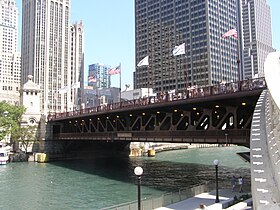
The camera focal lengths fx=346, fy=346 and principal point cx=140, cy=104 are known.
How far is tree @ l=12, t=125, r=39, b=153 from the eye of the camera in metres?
82.2

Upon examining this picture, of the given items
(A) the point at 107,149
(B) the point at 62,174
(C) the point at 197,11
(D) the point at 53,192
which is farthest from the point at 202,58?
(D) the point at 53,192

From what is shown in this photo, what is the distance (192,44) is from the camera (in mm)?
181875

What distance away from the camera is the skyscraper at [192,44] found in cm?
17562

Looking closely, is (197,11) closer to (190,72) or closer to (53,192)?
(190,72)

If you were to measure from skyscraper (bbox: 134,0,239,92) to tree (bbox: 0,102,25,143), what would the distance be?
319 feet

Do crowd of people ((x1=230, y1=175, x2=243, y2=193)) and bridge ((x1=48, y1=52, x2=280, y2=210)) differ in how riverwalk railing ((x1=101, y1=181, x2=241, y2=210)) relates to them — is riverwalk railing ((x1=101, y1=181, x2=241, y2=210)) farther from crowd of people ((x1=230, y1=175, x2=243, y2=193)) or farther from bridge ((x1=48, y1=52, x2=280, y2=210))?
bridge ((x1=48, y1=52, x2=280, y2=210))

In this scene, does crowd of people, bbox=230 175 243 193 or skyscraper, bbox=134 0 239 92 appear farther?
skyscraper, bbox=134 0 239 92

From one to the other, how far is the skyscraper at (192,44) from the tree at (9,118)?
97194 mm

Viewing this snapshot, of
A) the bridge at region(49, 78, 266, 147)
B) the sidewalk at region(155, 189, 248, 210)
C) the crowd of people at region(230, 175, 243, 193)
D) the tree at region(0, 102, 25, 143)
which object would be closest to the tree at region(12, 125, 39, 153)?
the tree at region(0, 102, 25, 143)

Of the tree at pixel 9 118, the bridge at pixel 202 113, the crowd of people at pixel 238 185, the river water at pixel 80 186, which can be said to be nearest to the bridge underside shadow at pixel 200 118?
the bridge at pixel 202 113

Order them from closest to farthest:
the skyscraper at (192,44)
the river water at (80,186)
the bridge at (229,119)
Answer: the bridge at (229,119) < the river water at (80,186) < the skyscraper at (192,44)

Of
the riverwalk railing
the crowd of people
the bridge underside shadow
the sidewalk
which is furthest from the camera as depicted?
the bridge underside shadow

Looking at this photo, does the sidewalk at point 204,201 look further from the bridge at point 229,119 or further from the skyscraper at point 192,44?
the skyscraper at point 192,44

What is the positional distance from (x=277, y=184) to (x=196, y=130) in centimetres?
2596
